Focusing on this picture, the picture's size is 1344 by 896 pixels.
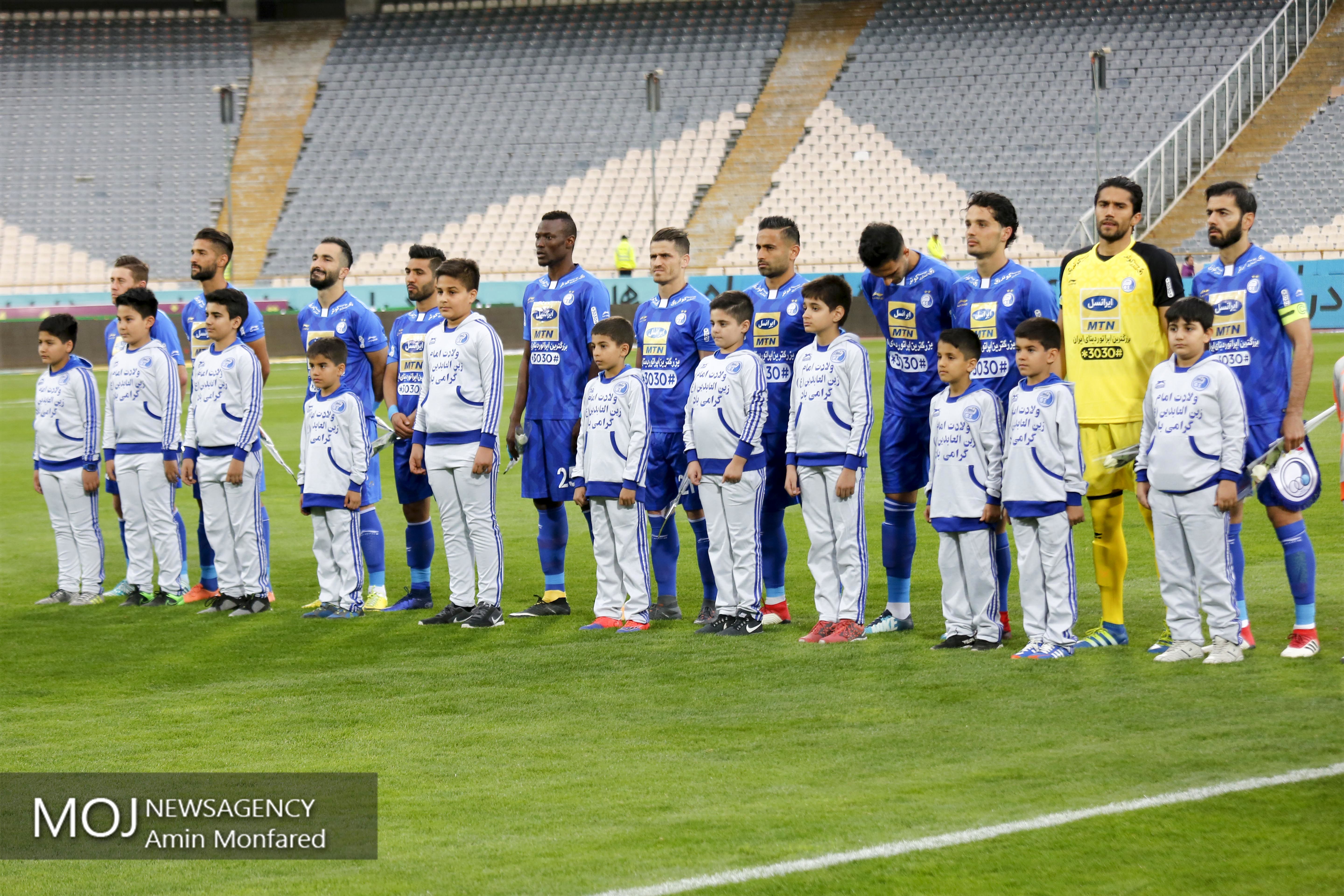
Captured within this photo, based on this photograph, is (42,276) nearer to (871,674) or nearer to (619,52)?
(619,52)

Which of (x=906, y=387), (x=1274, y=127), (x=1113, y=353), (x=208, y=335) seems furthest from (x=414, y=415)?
(x=1274, y=127)

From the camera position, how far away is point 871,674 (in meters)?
6.80

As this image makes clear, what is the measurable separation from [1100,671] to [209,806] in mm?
3822

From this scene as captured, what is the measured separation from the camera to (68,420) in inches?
386

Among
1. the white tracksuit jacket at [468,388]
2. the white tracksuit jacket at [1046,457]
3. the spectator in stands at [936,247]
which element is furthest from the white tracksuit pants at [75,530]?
the spectator in stands at [936,247]

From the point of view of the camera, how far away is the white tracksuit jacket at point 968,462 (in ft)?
23.6

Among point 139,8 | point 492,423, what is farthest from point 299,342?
point 492,423

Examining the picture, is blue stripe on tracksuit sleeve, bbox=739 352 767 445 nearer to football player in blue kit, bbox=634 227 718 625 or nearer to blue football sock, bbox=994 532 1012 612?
football player in blue kit, bbox=634 227 718 625

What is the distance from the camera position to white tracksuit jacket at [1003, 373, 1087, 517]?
22.8ft

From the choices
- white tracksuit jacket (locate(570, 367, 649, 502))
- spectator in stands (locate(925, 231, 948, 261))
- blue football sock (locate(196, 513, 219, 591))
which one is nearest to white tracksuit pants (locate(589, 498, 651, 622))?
white tracksuit jacket (locate(570, 367, 649, 502))

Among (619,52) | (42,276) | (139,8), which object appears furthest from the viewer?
(139,8)

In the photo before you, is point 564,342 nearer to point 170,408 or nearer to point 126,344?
point 170,408

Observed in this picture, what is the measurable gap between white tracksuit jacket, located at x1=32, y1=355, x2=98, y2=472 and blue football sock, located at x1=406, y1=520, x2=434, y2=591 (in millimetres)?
2191

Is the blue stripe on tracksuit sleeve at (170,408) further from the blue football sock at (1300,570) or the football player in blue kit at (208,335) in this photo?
the blue football sock at (1300,570)
